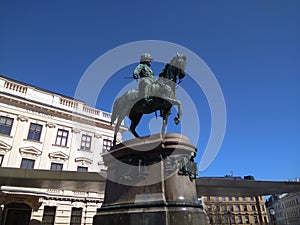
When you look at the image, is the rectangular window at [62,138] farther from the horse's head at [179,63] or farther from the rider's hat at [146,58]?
the horse's head at [179,63]

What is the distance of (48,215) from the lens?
21.7m

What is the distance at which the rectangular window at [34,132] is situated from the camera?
23.1 meters

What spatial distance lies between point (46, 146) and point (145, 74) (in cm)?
1994

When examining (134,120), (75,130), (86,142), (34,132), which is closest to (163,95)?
(134,120)

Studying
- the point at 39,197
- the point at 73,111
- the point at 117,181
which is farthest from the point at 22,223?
the point at 117,181

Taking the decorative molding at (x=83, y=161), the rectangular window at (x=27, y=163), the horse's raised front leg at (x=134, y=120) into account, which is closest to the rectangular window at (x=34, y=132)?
the rectangular window at (x=27, y=163)

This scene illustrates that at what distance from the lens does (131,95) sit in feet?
22.3

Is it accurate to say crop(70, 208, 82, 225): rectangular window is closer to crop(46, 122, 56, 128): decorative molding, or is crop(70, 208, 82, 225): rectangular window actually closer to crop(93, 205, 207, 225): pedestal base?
crop(46, 122, 56, 128): decorative molding

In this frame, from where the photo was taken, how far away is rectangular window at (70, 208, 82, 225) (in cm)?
2281

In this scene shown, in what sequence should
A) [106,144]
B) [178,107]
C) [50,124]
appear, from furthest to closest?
[106,144] → [50,124] → [178,107]

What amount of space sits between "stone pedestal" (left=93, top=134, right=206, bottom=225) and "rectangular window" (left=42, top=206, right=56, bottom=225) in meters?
19.2

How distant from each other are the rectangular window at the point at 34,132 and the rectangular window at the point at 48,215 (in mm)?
6732

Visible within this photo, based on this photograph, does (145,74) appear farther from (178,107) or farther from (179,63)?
(178,107)

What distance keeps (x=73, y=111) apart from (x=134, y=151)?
22.0 metres
